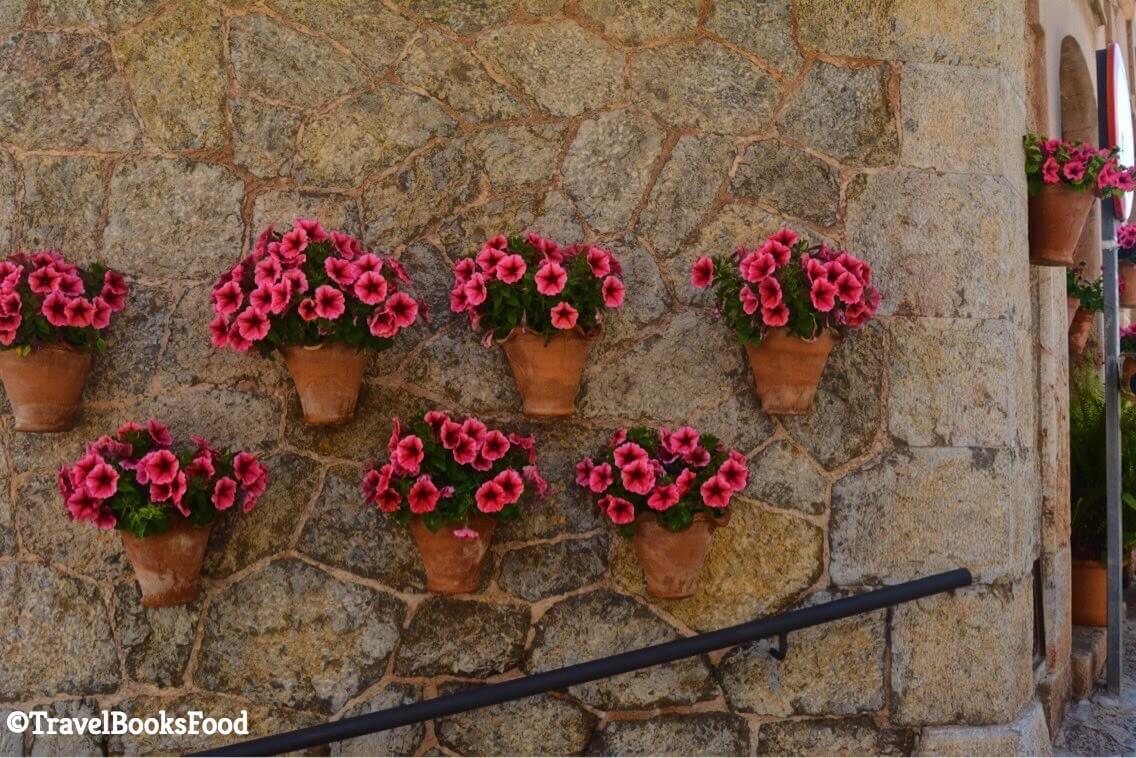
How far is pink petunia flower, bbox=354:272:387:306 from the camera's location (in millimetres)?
2691

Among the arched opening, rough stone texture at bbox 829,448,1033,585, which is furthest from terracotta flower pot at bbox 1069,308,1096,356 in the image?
rough stone texture at bbox 829,448,1033,585

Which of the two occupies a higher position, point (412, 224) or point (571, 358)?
point (412, 224)

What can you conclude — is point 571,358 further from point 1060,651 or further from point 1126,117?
point 1126,117

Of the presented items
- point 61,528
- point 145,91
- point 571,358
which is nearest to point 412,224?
point 571,358

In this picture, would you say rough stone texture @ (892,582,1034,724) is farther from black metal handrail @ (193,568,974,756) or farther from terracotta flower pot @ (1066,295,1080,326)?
terracotta flower pot @ (1066,295,1080,326)

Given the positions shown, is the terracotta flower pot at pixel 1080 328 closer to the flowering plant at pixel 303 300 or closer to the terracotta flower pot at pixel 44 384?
the flowering plant at pixel 303 300

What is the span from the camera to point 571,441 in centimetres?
304

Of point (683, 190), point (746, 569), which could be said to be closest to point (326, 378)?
point (683, 190)

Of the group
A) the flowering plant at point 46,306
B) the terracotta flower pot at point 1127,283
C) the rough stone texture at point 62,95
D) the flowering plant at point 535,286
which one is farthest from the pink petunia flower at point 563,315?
the terracotta flower pot at point 1127,283

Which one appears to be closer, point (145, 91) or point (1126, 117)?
point (145, 91)

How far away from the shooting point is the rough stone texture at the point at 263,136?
3107mm

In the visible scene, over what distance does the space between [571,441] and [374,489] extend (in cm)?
63

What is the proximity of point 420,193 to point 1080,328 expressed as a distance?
342 cm

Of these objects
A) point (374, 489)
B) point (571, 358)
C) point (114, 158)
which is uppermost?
point (114, 158)
